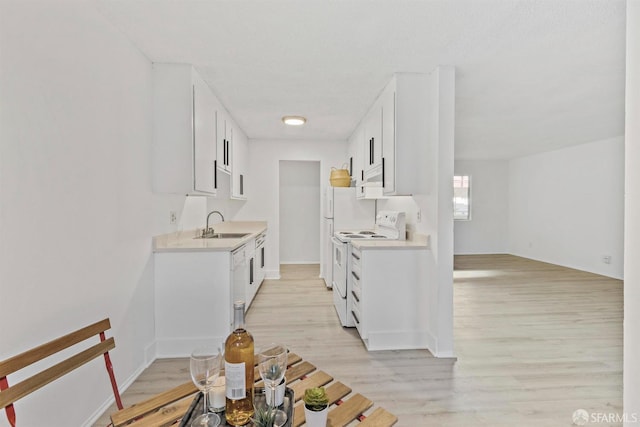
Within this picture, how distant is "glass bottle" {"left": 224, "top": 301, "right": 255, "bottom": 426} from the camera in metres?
0.96

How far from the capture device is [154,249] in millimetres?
2607

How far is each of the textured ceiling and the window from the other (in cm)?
388

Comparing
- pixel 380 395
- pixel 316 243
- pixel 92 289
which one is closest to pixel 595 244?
pixel 316 243

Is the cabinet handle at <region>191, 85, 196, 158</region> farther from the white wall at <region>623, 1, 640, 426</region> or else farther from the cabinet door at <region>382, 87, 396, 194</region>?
the white wall at <region>623, 1, 640, 426</region>

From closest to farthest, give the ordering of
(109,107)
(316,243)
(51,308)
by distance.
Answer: (51,308) → (109,107) → (316,243)

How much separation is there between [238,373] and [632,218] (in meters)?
1.34

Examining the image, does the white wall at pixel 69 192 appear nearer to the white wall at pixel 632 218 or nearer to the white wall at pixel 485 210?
the white wall at pixel 632 218

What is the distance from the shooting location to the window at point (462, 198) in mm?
7871

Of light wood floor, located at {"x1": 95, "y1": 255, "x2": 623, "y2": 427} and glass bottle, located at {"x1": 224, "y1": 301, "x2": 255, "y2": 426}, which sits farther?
light wood floor, located at {"x1": 95, "y1": 255, "x2": 623, "y2": 427}

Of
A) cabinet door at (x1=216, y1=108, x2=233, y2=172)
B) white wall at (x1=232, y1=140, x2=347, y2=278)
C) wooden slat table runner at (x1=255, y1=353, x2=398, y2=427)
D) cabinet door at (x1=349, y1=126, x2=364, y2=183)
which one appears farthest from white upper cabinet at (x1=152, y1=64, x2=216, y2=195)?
white wall at (x1=232, y1=140, x2=347, y2=278)

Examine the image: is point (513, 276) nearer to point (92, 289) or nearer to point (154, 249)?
point (154, 249)

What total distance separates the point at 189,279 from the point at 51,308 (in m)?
1.14

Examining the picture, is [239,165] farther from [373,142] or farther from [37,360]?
[37,360]

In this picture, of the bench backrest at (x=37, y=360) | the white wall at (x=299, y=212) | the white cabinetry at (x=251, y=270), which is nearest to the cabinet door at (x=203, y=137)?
the white cabinetry at (x=251, y=270)
